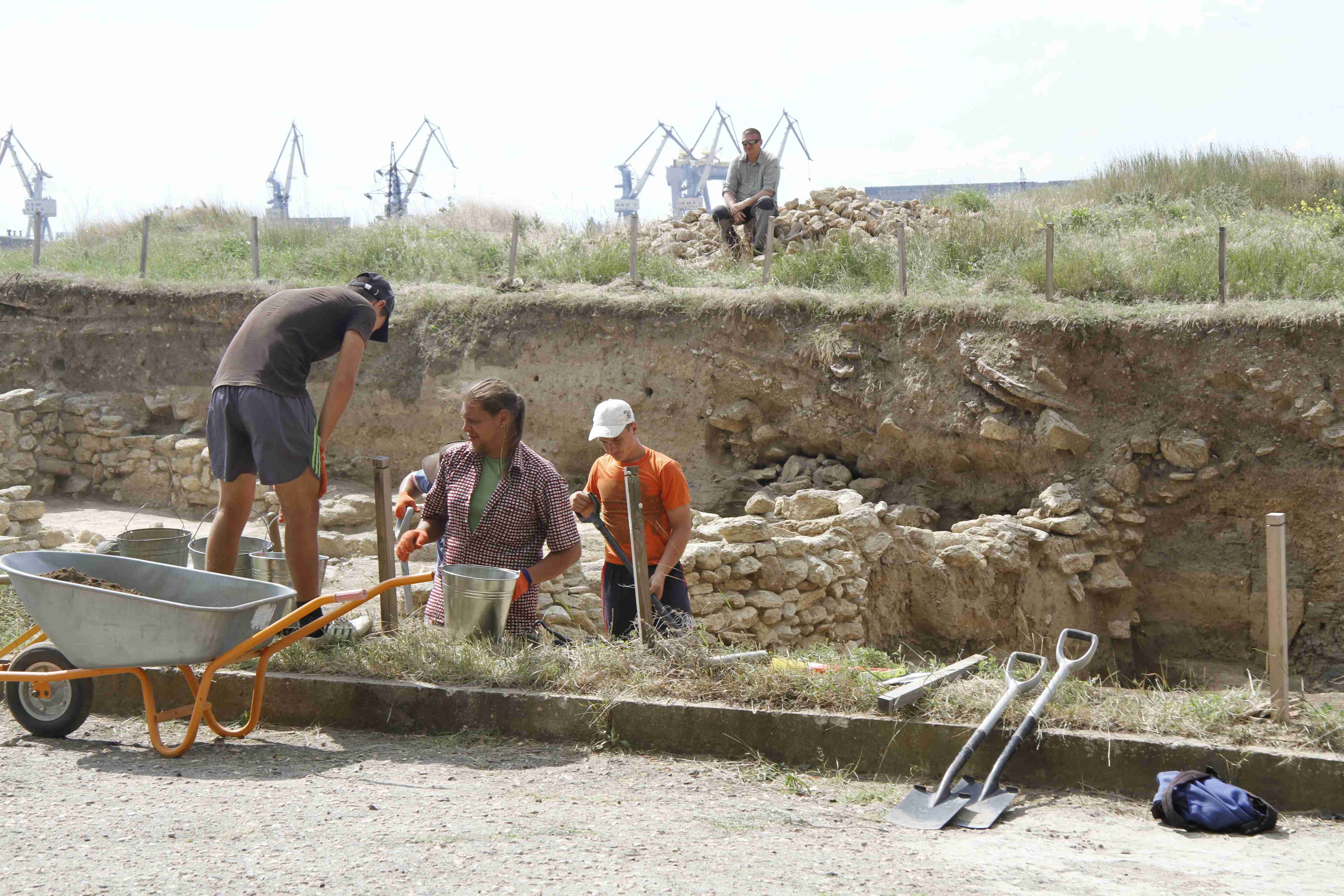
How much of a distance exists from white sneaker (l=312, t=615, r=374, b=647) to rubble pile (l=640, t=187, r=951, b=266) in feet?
29.9

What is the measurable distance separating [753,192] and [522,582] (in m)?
9.51

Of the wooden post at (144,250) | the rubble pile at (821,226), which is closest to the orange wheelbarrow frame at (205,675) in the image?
the rubble pile at (821,226)

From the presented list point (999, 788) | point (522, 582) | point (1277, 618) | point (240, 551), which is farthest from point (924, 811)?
point (240, 551)

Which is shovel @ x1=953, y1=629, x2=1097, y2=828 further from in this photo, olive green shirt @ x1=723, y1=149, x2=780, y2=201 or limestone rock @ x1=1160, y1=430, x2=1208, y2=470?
olive green shirt @ x1=723, y1=149, x2=780, y2=201

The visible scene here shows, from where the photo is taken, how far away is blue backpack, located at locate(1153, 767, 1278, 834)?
3.28 m

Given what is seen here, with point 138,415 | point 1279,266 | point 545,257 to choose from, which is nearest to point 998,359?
point 1279,266

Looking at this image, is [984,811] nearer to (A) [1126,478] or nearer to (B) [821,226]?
(A) [1126,478]

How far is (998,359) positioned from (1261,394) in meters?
2.22


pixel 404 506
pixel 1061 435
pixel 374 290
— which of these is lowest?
pixel 404 506

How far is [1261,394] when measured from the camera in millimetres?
9414

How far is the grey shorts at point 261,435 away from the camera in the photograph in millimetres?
4336

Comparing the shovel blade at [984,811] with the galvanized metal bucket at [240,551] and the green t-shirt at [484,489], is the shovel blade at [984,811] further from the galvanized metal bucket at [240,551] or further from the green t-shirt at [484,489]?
the galvanized metal bucket at [240,551]

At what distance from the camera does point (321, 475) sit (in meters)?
4.64

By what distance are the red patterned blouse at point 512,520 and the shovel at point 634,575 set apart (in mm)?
278
